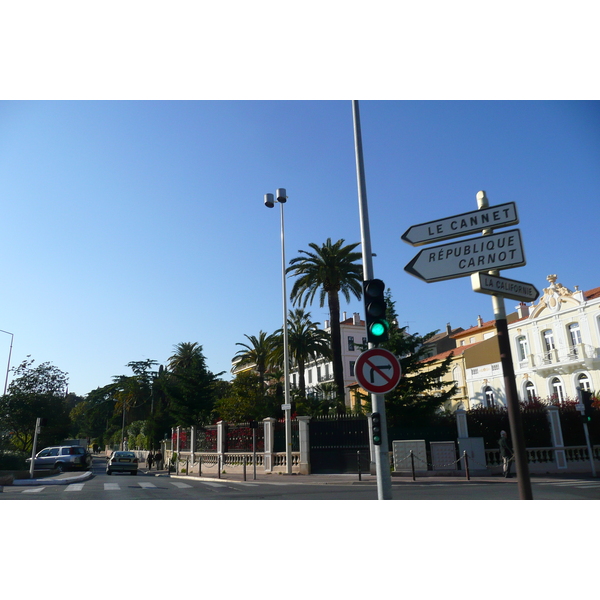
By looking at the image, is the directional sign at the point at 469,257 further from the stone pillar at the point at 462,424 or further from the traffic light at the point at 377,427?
the stone pillar at the point at 462,424

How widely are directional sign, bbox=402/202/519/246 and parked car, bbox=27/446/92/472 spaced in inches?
1117

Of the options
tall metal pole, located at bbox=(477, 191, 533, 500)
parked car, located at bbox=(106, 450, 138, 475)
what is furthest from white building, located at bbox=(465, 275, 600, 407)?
tall metal pole, located at bbox=(477, 191, 533, 500)

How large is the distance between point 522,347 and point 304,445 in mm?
24701

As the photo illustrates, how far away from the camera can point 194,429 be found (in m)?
33.4

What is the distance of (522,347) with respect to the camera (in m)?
40.8

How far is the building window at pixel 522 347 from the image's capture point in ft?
132

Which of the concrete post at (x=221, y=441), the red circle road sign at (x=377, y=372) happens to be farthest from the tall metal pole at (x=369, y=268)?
the concrete post at (x=221, y=441)

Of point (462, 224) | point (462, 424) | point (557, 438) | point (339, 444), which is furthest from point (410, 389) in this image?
point (462, 224)

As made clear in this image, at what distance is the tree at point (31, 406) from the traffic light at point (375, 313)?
3516cm

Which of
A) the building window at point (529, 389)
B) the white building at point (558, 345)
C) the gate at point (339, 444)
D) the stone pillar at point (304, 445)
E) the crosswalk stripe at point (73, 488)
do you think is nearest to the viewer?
the crosswalk stripe at point (73, 488)

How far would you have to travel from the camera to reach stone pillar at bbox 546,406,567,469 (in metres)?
22.7

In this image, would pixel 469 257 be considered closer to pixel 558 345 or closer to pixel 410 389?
pixel 410 389

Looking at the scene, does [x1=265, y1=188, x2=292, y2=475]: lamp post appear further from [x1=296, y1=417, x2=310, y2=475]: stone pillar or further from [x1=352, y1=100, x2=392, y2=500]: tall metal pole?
[x1=352, y1=100, x2=392, y2=500]: tall metal pole
